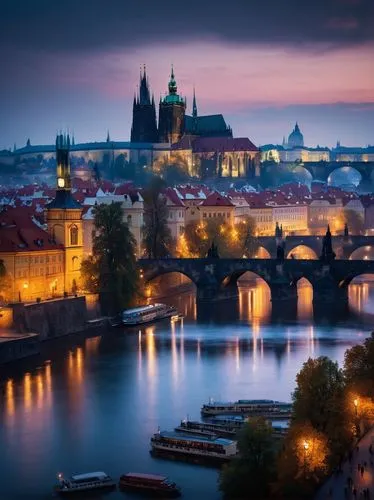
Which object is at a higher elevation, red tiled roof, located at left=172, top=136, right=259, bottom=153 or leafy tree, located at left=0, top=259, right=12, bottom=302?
red tiled roof, located at left=172, top=136, right=259, bottom=153

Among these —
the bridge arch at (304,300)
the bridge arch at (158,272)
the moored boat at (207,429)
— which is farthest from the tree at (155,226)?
the moored boat at (207,429)

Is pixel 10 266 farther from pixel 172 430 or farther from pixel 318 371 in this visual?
pixel 318 371

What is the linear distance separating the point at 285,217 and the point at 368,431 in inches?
2050

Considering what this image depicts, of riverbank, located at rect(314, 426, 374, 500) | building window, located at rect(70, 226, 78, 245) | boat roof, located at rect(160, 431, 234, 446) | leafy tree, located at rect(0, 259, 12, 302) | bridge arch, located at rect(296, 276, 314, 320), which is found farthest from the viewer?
bridge arch, located at rect(296, 276, 314, 320)

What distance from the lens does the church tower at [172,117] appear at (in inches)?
3770

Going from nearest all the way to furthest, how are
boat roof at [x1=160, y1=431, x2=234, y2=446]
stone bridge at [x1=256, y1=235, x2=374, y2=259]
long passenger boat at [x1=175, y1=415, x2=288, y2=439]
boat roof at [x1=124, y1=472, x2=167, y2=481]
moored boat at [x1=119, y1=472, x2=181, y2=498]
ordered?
moored boat at [x1=119, y1=472, x2=181, y2=498]
boat roof at [x1=124, y1=472, x2=167, y2=481]
boat roof at [x1=160, y1=431, x2=234, y2=446]
long passenger boat at [x1=175, y1=415, x2=288, y2=439]
stone bridge at [x1=256, y1=235, x2=374, y2=259]

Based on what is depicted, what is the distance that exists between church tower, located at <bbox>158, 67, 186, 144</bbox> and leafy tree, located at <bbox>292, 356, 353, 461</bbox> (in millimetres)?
74924

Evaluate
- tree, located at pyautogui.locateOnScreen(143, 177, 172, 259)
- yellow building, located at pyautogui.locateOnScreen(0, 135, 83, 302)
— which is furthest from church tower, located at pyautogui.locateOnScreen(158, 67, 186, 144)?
yellow building, located at pyautogui.locateOnScreen(0, 135, 83, 302)

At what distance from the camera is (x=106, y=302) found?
3919 centimetres

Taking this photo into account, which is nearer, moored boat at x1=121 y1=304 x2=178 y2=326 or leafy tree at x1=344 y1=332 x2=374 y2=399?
leafy tree at x1=344 y1=332 x2=374 y2=399

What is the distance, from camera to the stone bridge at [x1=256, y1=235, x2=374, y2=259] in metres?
57.2

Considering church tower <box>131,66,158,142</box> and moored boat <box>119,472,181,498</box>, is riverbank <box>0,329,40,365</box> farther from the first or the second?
church tower <box>131,66,158,142</box>

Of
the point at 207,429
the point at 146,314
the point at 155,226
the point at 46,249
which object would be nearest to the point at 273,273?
the point at 155,226

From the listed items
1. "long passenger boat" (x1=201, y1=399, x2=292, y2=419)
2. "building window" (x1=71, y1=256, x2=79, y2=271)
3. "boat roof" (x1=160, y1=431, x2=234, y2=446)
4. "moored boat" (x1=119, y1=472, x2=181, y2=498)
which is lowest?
"moored boat" (x1=119, y1=472, x2=181, y2=498)
